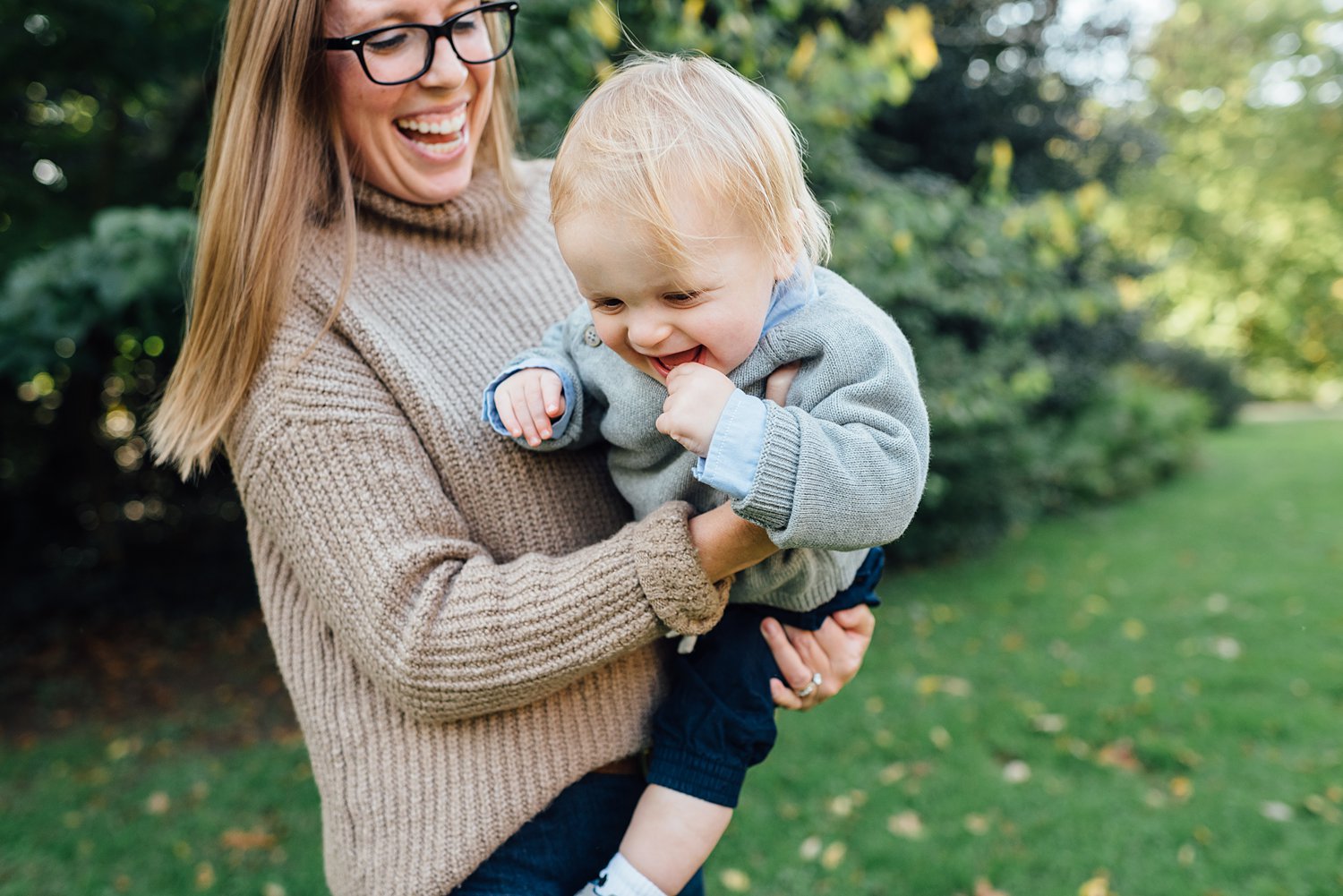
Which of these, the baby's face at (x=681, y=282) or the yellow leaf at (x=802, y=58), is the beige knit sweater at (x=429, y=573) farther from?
the yellow leaf at (x=802, y=58)

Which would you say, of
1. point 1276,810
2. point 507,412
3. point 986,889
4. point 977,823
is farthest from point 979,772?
point 507,412

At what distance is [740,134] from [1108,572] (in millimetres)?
7894

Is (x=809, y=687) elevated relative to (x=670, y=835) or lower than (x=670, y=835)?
elevated

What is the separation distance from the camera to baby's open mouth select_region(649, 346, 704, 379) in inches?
56.4

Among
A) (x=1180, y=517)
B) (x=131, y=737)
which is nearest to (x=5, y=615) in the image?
(x=131, y=737)

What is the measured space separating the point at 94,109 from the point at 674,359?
20.2 feet

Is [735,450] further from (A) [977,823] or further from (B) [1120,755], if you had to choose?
(B) [1120,755]

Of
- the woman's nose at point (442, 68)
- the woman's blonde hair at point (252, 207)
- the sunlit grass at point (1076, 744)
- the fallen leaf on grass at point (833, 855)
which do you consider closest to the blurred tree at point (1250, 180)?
the sunlit grass at point (1076, 744)

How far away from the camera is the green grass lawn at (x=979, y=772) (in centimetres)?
423

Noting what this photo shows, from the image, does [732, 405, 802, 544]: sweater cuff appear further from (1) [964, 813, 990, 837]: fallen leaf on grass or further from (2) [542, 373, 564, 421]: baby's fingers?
(1) [964, 813, 990, 837]: fallen leaf on grass

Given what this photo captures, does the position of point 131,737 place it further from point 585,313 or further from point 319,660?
point 585,313

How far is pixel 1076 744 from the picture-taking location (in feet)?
17.1

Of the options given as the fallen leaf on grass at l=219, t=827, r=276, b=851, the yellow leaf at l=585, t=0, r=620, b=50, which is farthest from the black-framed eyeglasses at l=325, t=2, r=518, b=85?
the fallen leaf on grass at l=219, t=827, r=276, b=851

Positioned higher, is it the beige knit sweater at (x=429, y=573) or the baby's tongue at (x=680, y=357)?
the baby's tongue at (x=680, y=357)
